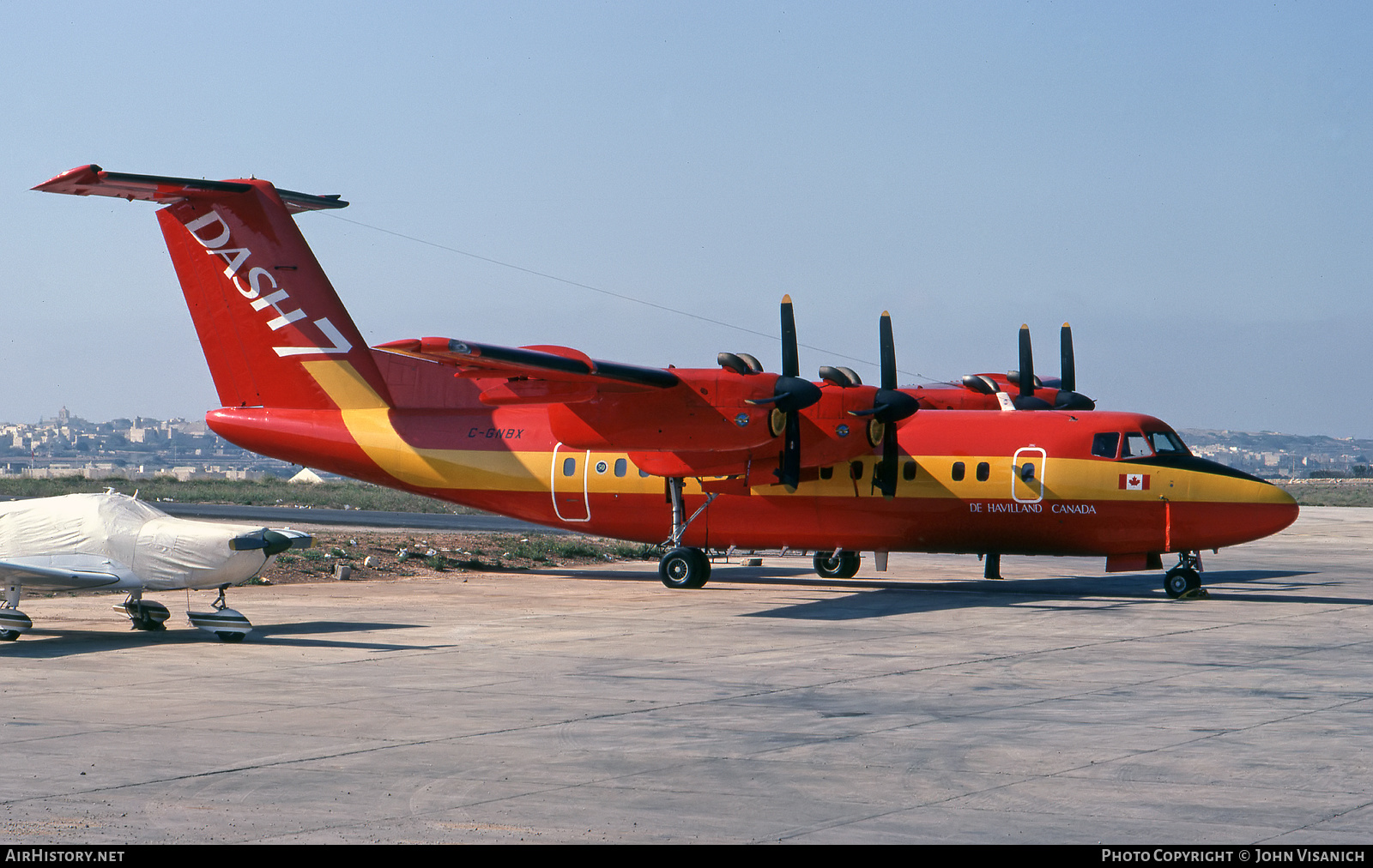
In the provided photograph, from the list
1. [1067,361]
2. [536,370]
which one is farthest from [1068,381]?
[536,370]

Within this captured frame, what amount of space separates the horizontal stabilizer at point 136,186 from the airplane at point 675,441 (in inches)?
1.9

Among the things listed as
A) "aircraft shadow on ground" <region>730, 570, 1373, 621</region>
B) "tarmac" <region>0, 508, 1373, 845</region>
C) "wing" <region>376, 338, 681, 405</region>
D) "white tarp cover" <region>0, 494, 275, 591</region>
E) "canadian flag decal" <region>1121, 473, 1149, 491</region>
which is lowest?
"aircraft shadow on ground" <region>730, 570, 1373, 621</region>

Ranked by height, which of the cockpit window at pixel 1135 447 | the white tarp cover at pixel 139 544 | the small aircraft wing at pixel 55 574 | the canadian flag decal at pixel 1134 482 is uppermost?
the cockpit window at pixel 1135 447

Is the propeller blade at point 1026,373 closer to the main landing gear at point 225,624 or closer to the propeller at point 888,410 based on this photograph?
the propeller at point 888,410

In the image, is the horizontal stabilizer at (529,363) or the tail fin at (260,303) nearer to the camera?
the horizontal stabilizer at (529,363)

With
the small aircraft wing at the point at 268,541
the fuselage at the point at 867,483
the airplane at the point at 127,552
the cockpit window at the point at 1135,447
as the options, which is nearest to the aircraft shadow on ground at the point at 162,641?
the airplane at the point at 127,552

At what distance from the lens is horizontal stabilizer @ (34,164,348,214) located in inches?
931

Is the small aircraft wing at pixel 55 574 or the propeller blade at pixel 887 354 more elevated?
the propeller blade at pixel 887 354

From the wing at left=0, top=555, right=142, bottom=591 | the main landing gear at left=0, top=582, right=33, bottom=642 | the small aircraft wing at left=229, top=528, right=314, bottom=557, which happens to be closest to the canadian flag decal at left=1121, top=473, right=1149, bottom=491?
the small aircraft wing at left=229, top=528, right=314, bottom=557

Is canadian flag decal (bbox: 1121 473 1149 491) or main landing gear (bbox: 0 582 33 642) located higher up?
canadian flag decal (bbox: 1121 473 1149 491)

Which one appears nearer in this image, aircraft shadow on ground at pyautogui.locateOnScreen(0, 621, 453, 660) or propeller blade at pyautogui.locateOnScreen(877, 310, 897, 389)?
aircraft shadow on ground at pyautogui.locateOnScreen(0, 621, 453, 660)

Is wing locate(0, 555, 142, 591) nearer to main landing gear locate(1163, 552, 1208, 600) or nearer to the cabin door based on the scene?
the cabin door

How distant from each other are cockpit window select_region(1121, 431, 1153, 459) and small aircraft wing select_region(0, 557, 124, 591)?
52.7 feet

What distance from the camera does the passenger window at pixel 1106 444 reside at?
77.9 feet
